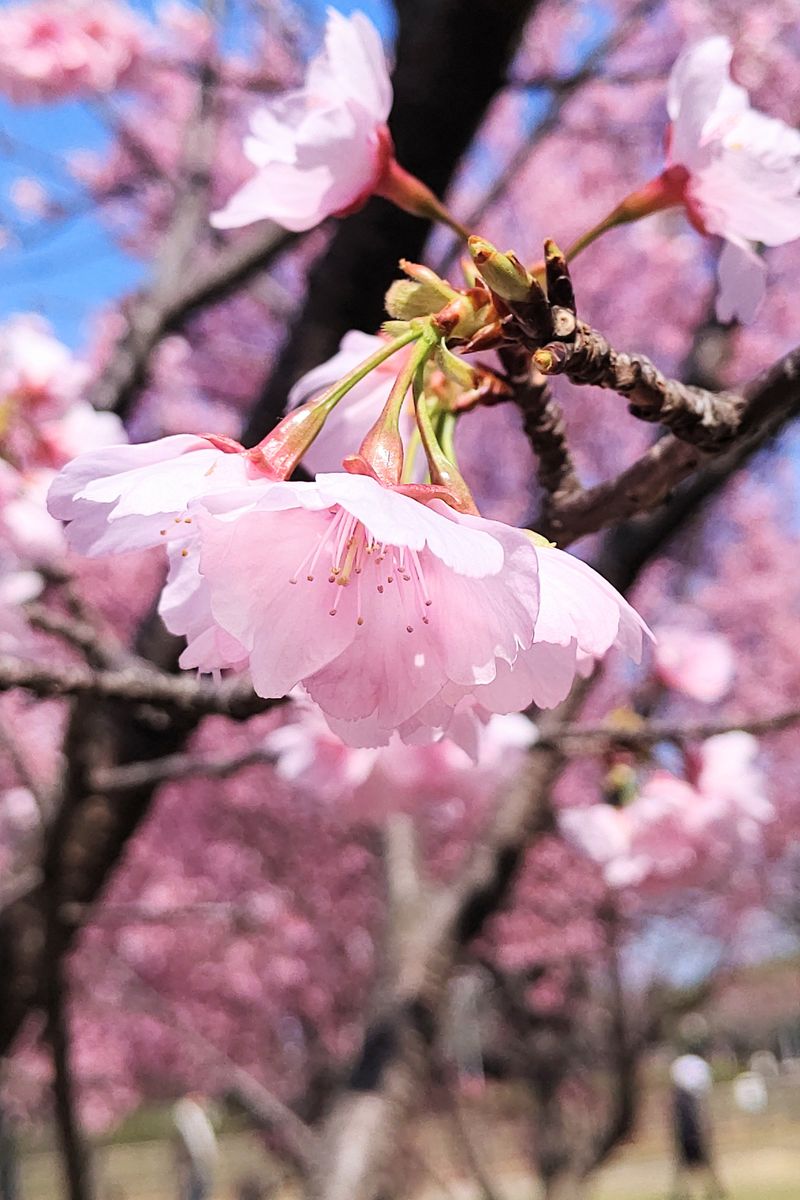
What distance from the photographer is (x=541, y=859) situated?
355 inches

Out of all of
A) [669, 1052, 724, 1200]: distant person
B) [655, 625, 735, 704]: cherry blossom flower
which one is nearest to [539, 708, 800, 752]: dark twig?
[655, 625, 735, 704]: cherry blossom flower

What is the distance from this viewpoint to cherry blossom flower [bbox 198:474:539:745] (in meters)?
0.52

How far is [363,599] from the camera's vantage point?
0.61 metres

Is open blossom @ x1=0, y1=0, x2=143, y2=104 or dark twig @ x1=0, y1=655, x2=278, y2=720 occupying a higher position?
dark twig @ x1=0, y1=655, x2=278, y2=720

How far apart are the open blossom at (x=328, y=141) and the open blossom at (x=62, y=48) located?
346cm

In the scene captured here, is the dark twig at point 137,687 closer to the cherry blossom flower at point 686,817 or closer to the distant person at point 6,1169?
the cherry blossom flower at point 686,817

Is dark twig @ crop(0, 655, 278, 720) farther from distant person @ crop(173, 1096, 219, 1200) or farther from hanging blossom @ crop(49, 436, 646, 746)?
distant person @ crop(173, 1096, 219, 1200)

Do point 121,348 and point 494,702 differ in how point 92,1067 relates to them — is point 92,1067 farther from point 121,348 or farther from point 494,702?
point 494,702

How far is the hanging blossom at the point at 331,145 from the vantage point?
802 millimetres

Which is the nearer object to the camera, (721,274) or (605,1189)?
(721,274)

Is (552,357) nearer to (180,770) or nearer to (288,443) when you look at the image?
(288,443)

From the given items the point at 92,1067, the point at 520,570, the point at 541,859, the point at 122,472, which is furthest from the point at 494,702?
the point at 92,1067

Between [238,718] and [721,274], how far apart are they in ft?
1.88

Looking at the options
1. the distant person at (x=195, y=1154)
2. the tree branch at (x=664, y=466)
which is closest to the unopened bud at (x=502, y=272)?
the tree branch at (x=664, y=466)
